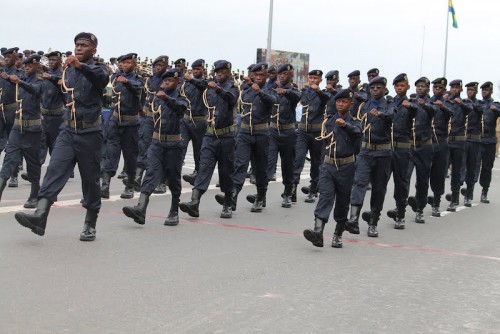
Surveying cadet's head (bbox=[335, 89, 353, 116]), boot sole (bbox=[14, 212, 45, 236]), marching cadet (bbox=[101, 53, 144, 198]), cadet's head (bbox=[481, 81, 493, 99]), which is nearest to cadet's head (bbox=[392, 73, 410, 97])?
cadet's head (bbox=[335, 89, 353, 116])

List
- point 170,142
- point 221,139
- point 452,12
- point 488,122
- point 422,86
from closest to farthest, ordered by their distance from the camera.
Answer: point 170,142
point 221,139
point 422,86
point 488,122
point 452,12

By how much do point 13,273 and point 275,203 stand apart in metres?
7.16

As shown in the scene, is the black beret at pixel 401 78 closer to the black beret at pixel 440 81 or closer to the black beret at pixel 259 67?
the black beret at pixel 259 67

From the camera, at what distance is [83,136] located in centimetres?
846

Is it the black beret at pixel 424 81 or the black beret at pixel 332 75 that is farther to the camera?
the black beret at pixel 332 75

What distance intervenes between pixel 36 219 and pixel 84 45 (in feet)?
6.04

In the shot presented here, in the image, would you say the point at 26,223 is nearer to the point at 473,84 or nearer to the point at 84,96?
the point at 84,96

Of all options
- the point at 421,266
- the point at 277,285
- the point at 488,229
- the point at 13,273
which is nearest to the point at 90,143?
the point at 13,273

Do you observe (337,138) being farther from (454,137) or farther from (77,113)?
(454,137)

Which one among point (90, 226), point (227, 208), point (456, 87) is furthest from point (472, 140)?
point (90, 226)

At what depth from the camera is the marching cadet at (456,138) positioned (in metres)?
14.0

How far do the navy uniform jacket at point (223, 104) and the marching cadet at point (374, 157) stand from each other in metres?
1.81

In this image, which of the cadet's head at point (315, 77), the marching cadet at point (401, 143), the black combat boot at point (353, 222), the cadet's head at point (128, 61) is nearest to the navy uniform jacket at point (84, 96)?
the cadet's head at point (128, 61)

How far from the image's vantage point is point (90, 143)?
848 cm
